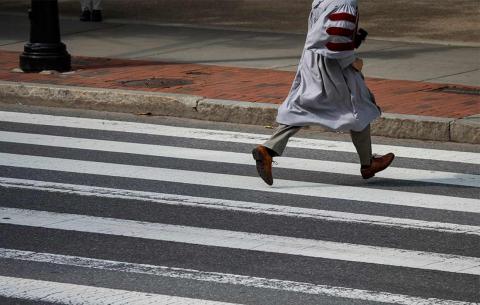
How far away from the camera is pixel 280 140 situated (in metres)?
9.06

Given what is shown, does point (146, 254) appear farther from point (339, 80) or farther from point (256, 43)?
point (256, 43)

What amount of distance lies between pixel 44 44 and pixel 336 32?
234 inches

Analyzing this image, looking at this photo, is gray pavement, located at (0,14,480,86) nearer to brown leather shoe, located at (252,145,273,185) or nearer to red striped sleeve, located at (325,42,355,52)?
red striped sleeve, located at (325,42,355,52)

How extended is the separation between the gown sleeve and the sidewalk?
98.4 inches

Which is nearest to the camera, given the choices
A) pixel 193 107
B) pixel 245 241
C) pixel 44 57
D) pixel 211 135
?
pixel 245 241

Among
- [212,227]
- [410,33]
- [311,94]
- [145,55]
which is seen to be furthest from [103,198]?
[410,33]

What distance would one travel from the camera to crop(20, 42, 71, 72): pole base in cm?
1392

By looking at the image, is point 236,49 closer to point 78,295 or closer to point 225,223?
point 225,223

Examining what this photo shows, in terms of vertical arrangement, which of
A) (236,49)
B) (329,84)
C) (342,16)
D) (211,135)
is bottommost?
(211,135)

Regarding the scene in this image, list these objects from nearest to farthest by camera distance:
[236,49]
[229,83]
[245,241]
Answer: [245,241] < [229,83] < [236,49]

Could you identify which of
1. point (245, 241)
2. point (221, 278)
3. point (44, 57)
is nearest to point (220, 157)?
point (245, 241)

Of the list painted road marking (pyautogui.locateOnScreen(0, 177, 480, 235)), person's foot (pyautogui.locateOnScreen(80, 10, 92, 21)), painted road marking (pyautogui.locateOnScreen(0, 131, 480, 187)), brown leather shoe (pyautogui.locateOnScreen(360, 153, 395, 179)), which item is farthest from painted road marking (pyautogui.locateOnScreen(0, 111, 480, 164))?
person's foot (pyautogui.locateOnScreen(80, 10, 92, 21))

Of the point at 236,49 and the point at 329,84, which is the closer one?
the point at 329,84

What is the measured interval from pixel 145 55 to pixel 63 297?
916 centimetres
